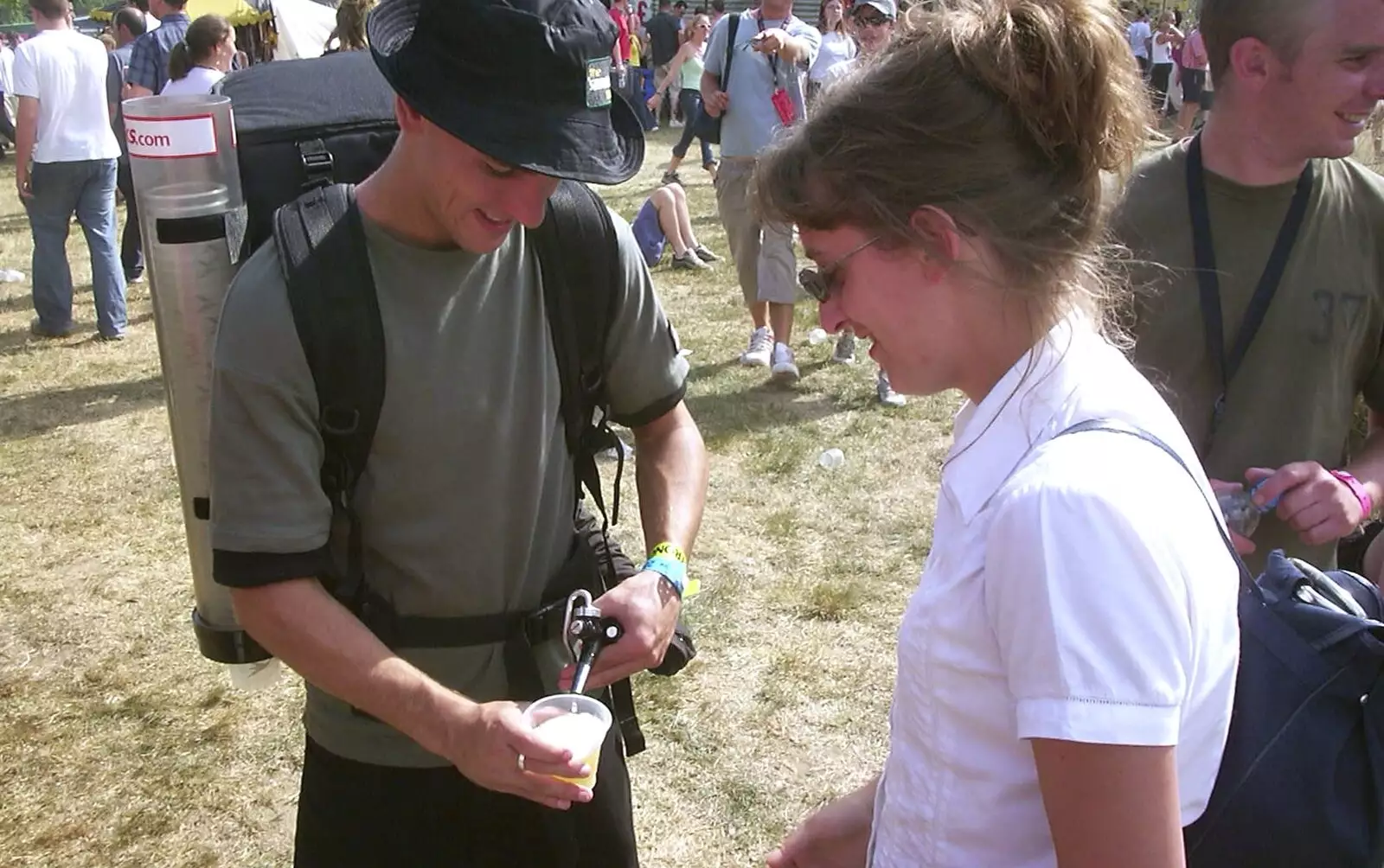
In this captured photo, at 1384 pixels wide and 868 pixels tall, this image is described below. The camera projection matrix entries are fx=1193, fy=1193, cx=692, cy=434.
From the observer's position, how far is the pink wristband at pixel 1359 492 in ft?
7.01

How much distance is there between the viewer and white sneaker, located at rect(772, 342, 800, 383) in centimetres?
658

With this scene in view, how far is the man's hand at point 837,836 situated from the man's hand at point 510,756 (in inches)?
12.6

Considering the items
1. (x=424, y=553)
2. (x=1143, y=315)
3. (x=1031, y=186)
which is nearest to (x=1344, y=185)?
(x=1143, y=315)

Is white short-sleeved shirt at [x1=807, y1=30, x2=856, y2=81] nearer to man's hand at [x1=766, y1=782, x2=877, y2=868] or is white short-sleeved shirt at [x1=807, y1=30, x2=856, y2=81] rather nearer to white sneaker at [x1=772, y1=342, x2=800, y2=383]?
white sneaker at [x1=772, y1=342, x2=800, y2=383]

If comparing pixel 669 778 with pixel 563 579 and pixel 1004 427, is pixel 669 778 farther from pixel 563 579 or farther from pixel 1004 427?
pixel 1004 427

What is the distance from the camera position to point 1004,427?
118 centimetres

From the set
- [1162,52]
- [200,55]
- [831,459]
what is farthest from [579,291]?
[1162,52]

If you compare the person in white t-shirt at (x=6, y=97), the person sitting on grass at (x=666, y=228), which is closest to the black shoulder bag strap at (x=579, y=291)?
the person sitting on grass at (x=666, y=228)

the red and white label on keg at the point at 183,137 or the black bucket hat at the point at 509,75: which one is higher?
the black bucket hat at the point at 509,75

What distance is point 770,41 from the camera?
6.48 m

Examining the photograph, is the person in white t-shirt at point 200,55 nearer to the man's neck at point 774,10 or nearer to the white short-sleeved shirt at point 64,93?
the white short-sleeved shirt at point 64,93

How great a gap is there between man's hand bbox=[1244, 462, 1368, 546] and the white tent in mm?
11213

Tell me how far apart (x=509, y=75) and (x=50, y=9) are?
7.26 metres

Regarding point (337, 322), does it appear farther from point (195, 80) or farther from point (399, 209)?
point (195, 80)
